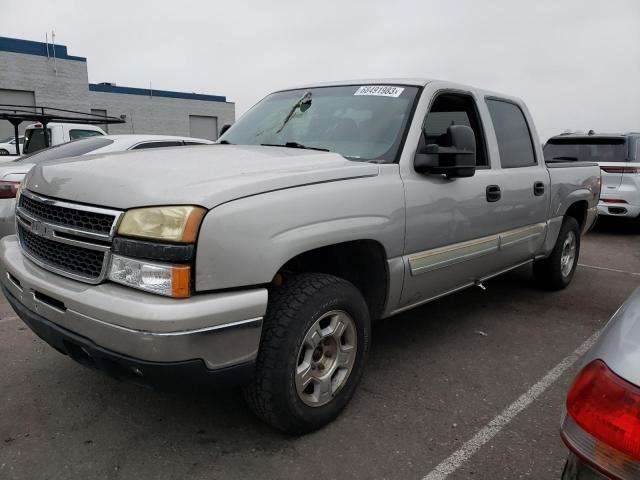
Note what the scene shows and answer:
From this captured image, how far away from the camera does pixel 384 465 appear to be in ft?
7.70

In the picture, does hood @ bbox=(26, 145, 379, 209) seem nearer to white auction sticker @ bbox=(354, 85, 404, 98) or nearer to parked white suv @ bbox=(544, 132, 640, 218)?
white auction sticker @ bbox=(354, 85, 404, 98)

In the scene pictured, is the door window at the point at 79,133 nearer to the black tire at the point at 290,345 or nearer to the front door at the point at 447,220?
the front door at the point at 447,220

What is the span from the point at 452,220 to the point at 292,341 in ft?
4.79

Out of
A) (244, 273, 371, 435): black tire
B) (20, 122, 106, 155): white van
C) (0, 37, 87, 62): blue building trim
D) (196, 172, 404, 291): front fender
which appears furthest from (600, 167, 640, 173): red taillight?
(0, 37, 87, 62): blue building trim

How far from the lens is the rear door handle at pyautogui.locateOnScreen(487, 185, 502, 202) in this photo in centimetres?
357

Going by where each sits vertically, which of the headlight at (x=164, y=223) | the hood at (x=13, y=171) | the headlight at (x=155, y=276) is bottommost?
the hood at (x=13, y=171)

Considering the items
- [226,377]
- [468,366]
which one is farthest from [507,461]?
[226,377]

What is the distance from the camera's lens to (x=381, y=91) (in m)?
3.38

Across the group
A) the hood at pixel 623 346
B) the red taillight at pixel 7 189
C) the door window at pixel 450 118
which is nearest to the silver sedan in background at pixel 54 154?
the red taillight at pixel 7 189

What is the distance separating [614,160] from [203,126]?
95.2ft

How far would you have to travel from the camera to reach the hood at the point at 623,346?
119 centimetres

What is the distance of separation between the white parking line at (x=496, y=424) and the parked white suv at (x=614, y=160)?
5.97 m

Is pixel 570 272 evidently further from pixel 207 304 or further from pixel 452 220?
pixel 207 304

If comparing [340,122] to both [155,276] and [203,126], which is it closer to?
[155,276]
